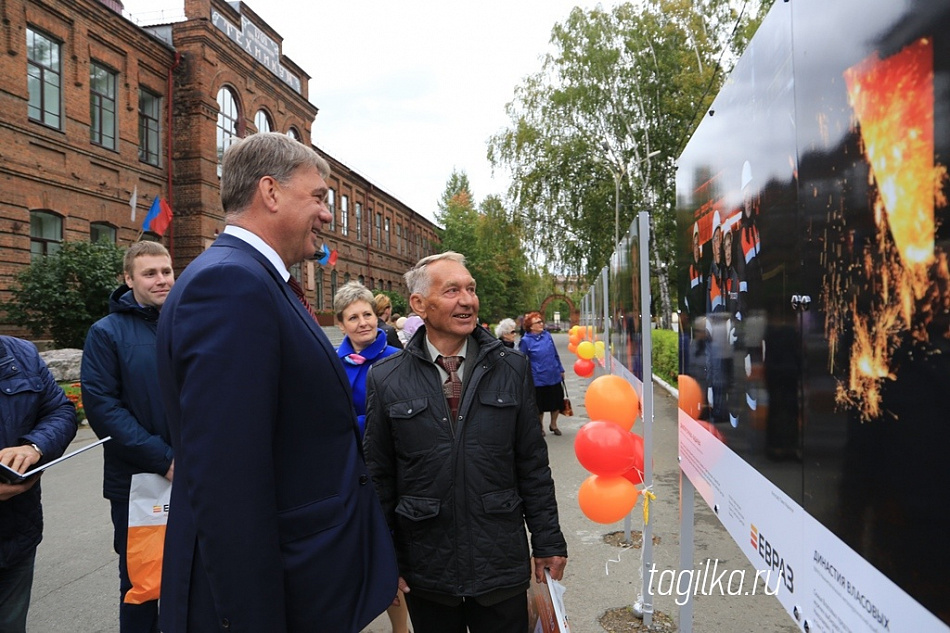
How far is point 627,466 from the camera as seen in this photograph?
3576 millimetres

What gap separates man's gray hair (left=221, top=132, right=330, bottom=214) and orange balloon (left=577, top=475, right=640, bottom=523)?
2552mm

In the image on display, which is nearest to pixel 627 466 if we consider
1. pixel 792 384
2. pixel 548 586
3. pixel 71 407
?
pixel 548 586

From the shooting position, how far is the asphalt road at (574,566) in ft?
13.0

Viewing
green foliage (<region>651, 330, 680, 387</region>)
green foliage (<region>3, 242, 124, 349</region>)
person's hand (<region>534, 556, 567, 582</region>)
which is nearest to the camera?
person's hand (<region>534, 556, 567, 582</region>)

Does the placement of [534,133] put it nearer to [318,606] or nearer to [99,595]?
[99,595]

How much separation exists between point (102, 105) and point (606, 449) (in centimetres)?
2075

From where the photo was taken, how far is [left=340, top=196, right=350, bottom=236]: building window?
120 ft

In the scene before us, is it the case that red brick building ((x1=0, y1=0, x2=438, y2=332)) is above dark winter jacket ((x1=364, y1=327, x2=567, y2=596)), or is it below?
above

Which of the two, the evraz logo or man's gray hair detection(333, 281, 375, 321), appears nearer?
the evraz logo

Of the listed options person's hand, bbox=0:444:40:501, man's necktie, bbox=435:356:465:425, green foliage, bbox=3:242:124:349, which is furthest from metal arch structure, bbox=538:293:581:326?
person's hand, bbox=0:444:40:501

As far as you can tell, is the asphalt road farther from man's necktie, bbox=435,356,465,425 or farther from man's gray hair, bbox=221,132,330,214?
man's gray hair, bbox=221,132,330,214

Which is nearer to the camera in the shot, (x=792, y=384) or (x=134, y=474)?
(x=792, y=384)

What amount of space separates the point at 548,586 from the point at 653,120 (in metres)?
25.5

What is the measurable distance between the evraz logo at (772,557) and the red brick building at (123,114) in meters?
17.9
